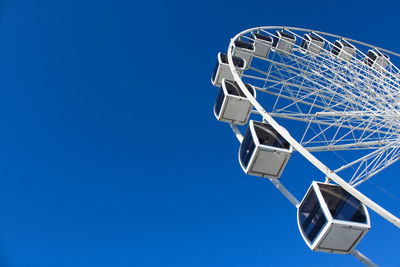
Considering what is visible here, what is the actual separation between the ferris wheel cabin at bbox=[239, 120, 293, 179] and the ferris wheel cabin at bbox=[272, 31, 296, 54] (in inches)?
307

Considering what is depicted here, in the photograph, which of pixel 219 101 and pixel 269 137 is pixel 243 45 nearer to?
pixel 219 101

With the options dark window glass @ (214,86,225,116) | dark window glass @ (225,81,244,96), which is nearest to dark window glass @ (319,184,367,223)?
dark window glass @ (225,81,244,96)

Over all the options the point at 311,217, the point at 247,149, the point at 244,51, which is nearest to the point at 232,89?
the point at 247,149

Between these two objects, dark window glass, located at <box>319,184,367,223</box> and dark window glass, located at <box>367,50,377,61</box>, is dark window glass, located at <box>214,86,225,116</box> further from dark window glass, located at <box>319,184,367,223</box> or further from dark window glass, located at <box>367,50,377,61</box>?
dark window glass, located at <box>367,50,377,61</box>

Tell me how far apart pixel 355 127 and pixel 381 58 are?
9.57 m

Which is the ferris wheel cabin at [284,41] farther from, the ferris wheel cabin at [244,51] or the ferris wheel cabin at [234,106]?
the ferris wheel cabin at [234,106]

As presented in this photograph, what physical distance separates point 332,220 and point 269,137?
2790 millimetres

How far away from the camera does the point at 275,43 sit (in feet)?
52.4

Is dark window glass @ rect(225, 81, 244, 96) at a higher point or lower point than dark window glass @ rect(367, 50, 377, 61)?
lower

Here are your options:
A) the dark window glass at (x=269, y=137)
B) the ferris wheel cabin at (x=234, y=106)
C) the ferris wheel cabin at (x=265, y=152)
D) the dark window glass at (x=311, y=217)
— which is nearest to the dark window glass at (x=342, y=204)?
the dark window glass at (x=311, y=217)

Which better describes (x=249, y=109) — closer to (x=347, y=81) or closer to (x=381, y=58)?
(x=347, y=81)

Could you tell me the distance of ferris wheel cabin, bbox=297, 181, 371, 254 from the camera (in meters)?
6.04

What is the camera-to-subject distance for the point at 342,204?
6430 millimetres

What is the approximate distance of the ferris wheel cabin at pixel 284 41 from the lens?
15.2 metres
